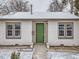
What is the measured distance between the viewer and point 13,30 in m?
20.3

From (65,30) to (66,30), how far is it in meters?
0.11

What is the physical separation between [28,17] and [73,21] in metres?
4.79

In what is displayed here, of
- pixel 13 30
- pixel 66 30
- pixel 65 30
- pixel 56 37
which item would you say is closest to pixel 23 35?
pixel 13 30

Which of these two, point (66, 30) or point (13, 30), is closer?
point (66, 30)

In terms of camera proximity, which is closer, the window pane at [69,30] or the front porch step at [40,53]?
the front porch step at [40,53]

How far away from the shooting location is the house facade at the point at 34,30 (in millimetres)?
19688

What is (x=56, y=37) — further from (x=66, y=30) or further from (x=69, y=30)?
(x=69, y=30)

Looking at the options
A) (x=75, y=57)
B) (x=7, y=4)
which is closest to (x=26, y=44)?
(x=75, y=57)

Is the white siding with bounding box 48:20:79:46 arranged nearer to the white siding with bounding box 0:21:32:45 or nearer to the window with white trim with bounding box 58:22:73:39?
the window with white trim with bounding box 58:22:73:39

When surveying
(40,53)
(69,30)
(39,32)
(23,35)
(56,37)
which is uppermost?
(69,30)

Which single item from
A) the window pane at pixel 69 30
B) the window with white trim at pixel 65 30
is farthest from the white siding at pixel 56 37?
the window pane at pixel 69 30

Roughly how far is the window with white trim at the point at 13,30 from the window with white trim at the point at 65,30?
443 cm

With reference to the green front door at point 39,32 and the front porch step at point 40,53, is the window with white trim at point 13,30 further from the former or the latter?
the front porch step at point 40,53

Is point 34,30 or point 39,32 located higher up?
point 34,30
